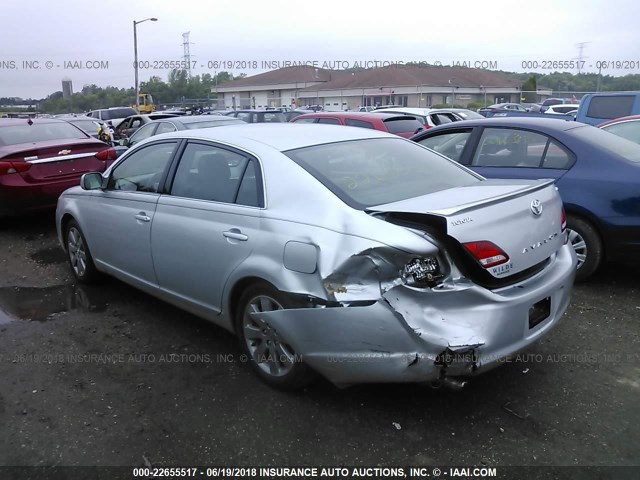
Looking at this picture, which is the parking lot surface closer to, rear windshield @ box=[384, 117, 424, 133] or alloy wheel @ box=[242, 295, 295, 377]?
alloy wheel @ box=[242, 295, 295, 377]

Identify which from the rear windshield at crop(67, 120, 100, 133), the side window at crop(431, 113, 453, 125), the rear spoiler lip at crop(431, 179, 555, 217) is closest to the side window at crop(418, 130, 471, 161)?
the rear spoiler lip at crop(431, 179, 555, 217)

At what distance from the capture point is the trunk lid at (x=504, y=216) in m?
2.80

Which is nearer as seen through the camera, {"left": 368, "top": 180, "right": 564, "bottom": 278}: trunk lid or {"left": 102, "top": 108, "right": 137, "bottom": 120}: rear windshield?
{"left": 368, "top": 180, "right": 564, "bottom": 278}: trunk lid

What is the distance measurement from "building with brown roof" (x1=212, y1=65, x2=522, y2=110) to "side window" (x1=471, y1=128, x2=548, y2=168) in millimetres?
41476

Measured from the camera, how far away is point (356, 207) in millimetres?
3025

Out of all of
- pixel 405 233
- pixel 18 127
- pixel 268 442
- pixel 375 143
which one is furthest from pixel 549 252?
pixel 18 127

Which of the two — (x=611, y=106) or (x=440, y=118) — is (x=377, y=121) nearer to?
(x=440, y=118)

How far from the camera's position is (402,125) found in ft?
37.6

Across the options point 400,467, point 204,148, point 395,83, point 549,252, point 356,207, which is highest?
point 395,83

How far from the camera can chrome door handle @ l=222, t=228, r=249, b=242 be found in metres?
3.37

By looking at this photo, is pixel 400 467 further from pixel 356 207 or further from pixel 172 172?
pixel 172 172

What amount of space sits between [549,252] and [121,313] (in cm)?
342

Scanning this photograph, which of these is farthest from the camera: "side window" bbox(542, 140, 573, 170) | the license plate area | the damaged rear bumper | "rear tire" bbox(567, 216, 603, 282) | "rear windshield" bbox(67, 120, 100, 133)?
"rear windshield" bbox(67, 120, 100, 133)

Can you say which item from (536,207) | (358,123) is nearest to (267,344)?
(536,207)
